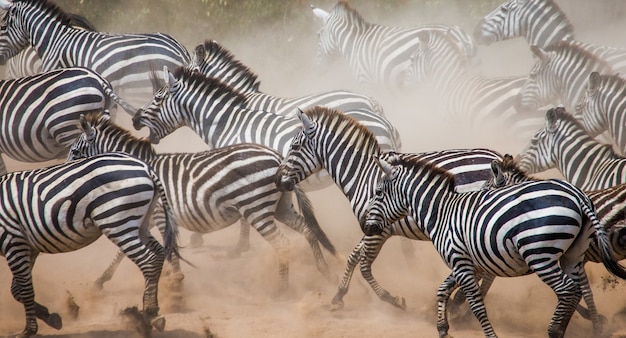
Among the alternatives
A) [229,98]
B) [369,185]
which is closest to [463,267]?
[369,185]

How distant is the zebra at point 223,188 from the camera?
7656mm

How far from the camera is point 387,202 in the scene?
6.38 meters

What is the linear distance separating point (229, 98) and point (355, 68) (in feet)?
13.8

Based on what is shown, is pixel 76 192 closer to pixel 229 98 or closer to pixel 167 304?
pixel 167 304

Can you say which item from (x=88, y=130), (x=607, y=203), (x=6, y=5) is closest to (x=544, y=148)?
(x=607, y=203)

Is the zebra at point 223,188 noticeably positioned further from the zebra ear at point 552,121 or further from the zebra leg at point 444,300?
the zebra ear at point 552,121

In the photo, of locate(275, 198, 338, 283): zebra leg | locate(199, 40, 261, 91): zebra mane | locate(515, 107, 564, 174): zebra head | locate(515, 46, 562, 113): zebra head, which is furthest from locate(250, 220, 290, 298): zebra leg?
locate(515, 46, 562, 113): zebra head

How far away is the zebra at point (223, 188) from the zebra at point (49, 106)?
0.95 m

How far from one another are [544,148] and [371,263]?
7.12 feet

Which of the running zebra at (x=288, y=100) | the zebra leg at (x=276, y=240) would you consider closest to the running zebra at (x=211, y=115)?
the running zebra at (x=288, y=100)

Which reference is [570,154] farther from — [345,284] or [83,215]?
[83,215]

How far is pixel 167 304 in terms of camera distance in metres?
7.66

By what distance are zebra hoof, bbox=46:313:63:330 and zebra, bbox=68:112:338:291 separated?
125 centimetres

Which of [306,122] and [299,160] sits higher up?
[306,122]
